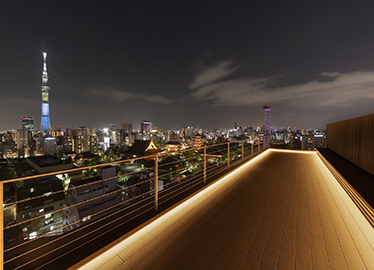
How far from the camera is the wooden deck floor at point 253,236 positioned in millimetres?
1231

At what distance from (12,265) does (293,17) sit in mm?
10890

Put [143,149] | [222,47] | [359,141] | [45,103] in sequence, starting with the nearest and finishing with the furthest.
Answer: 1. [359,141]
2. [222,47]
3. [143,149]
4. [45,103]

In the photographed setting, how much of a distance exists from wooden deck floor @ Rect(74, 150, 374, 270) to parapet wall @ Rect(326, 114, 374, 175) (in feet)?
2.71

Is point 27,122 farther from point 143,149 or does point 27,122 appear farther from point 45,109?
point 143,149

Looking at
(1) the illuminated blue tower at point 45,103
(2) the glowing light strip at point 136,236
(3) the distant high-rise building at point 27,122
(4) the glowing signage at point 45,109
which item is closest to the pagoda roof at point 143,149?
(2) the glowing light strip at point 136,236

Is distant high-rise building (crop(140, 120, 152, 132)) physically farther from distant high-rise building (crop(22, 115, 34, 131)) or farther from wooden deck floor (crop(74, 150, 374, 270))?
wooden deck floor (crop(74, 150, 374, 270))

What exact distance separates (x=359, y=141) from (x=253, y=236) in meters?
3.18

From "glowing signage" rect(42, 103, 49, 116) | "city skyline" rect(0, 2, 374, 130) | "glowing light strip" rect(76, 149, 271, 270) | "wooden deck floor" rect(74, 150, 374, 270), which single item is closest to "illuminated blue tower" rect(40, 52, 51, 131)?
"glowing signage" rect(42, 103, 49, 116)

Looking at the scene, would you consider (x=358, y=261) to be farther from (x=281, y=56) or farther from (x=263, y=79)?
(x=263, y=79)

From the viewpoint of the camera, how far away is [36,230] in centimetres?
1130

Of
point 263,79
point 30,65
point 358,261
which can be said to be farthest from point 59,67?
point 358,261

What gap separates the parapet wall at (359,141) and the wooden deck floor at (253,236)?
825 mm

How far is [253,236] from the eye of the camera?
4.98 feet

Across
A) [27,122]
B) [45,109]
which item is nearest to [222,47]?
[45,109]
